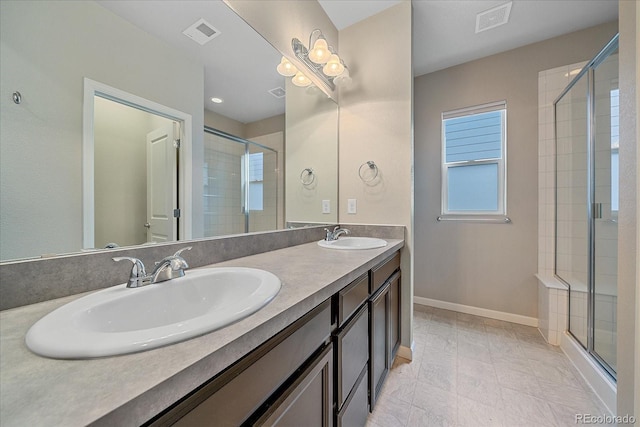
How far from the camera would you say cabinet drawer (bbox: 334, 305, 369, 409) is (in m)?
0.85

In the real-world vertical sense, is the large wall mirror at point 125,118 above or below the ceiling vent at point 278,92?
below

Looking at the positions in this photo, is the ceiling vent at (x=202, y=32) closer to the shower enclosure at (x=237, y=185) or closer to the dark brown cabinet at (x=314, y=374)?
the shower enclosure at (x=237, y=185)

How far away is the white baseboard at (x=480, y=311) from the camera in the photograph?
220 cm

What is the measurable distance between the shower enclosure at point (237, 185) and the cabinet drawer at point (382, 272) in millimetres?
646

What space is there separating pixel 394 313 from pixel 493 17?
2.43 m

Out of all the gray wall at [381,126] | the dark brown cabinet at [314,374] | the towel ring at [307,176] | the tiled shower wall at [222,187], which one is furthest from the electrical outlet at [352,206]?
the tiled shower wall at [222,187]

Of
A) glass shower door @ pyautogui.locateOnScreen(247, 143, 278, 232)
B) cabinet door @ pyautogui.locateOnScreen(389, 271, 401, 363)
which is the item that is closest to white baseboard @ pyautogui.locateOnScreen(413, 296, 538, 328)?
cabinet door @ pyautogui.locateOnScreen(389, 271, 401, 363)

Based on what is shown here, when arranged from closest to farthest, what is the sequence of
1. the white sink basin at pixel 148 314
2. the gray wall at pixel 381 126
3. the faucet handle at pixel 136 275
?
the white sink basin at pixel 148 314, the faucet handle at pixel 136 275, the gray wall at pixel 381 126

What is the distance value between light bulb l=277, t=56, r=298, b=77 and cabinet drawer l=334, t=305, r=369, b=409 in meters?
1.45

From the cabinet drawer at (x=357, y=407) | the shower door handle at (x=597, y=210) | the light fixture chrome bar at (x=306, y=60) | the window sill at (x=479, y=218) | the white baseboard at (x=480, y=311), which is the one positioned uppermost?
the light fixture chrome bar at (x=306, y=60)

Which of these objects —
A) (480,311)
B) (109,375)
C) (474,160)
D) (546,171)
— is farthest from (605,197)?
(109,375)

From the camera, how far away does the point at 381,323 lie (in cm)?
129

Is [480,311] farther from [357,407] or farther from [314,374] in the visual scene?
[314,374]

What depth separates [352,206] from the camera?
196cm
